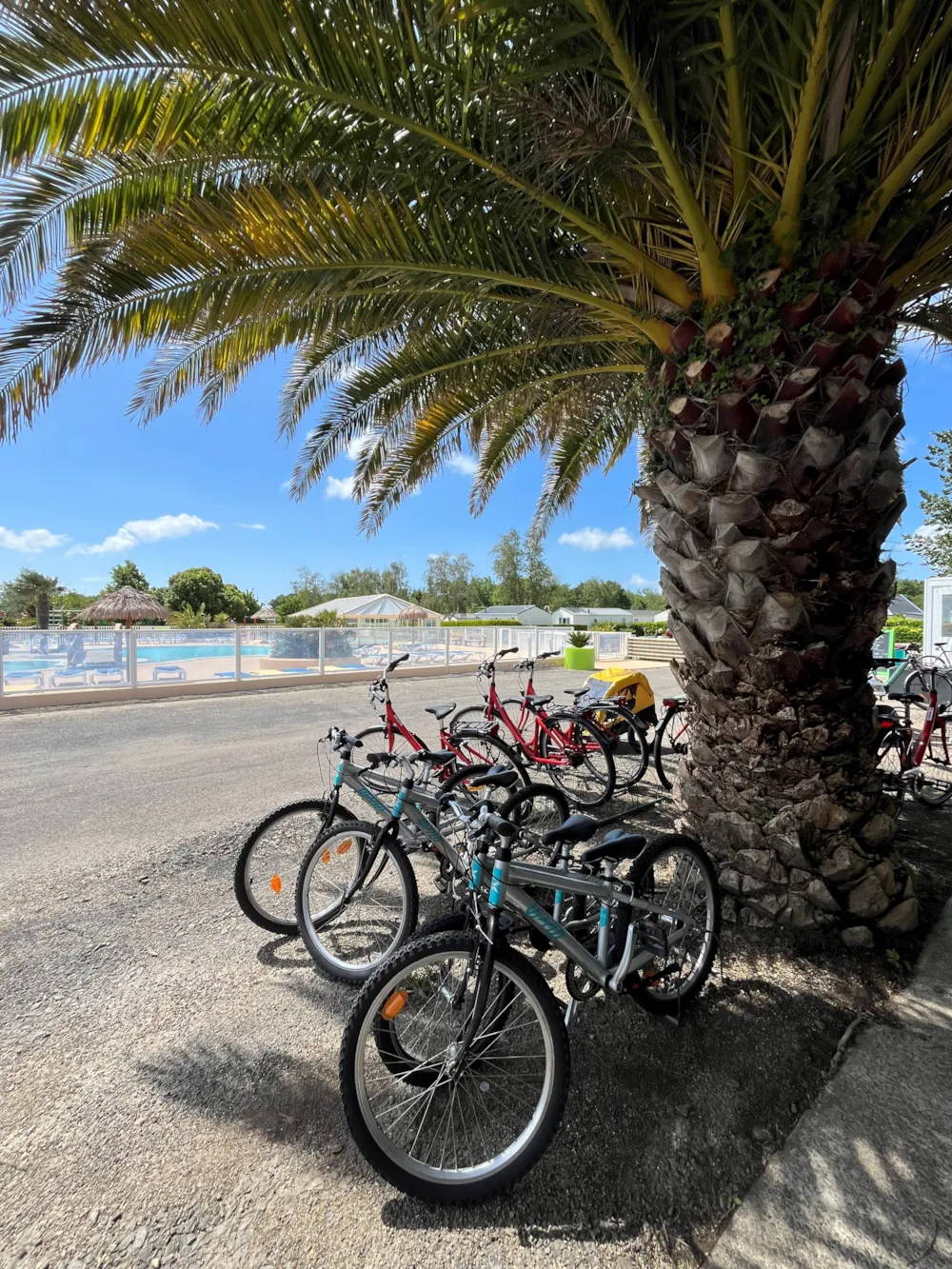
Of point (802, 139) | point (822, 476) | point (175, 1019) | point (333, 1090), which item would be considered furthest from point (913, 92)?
point (175, 1019)

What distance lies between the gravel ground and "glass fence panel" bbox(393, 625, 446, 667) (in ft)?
39.8

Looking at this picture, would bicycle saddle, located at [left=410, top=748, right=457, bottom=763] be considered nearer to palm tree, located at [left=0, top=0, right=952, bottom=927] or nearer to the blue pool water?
palm tree, located at [left=0, top=0, right=952, bottom=927]

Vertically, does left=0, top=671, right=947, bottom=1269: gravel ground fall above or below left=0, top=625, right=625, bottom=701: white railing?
below

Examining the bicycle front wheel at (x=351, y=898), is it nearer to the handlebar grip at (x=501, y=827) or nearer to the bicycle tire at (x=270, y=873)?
the bicycle tire at (x=270, y=873)

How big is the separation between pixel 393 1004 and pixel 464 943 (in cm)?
25

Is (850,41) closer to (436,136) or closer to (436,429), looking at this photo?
(436,136)

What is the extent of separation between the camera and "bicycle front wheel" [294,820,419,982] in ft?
8.39

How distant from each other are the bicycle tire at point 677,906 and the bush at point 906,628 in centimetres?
1915

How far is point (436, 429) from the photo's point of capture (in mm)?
6137

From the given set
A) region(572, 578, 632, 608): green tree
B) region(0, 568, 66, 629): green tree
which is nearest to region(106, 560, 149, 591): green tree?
region(0, 568, 66, 629): green tree

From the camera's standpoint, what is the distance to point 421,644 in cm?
1631

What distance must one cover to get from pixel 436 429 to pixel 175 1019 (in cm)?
523

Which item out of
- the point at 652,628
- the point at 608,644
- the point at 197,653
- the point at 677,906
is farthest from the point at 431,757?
the point at 652,628

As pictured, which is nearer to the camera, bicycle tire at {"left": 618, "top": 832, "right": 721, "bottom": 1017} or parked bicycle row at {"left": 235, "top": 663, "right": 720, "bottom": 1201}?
parked bicycle row at {"left": 235, "top": 663, "right": 720, "bottom": 1201}
